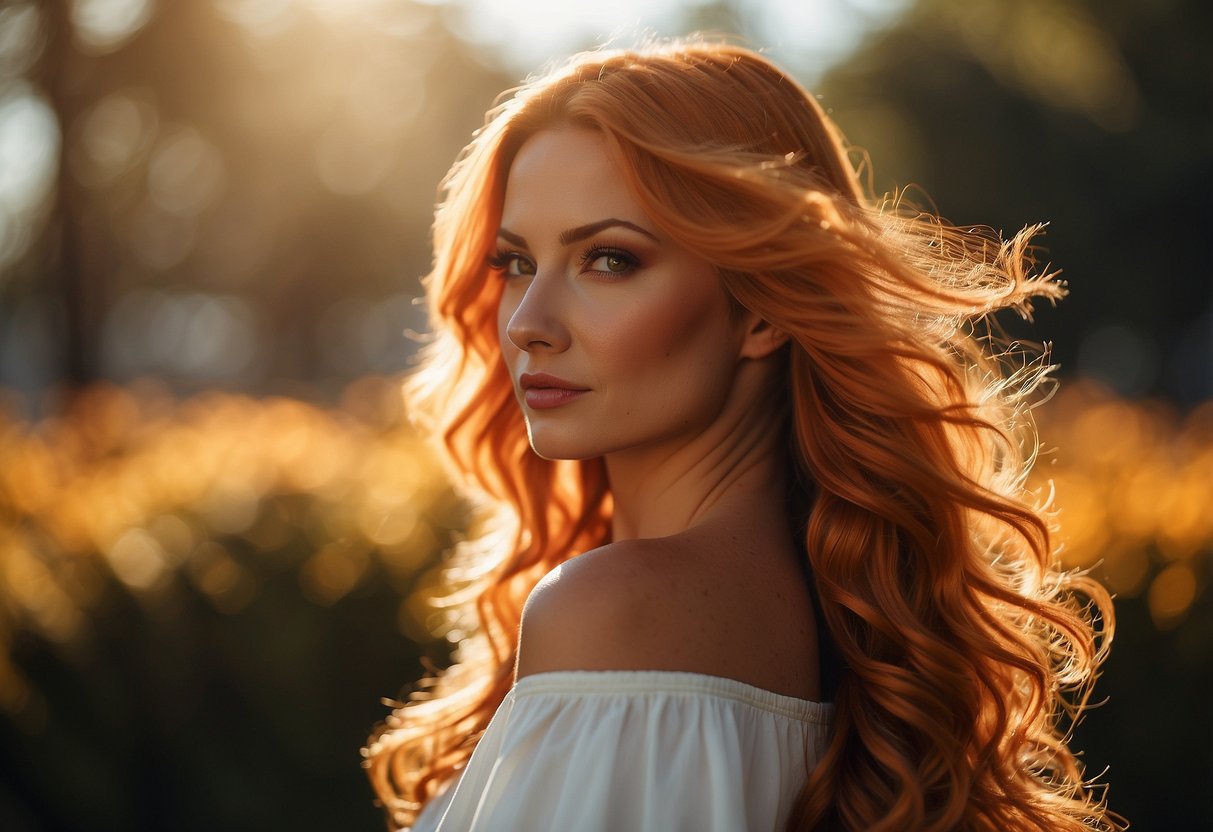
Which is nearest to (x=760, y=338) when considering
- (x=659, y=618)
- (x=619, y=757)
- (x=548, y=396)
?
(x=548, y=396)

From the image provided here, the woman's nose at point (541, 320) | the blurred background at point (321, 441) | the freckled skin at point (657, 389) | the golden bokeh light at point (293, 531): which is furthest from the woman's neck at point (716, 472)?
the golden bokeh light at point (293, 531)

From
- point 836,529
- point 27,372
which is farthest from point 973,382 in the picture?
point 27,372

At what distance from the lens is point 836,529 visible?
7.97ft

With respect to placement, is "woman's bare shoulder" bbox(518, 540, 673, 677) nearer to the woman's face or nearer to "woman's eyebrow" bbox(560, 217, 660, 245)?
the woman's face

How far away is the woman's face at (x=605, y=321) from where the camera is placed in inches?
96.0

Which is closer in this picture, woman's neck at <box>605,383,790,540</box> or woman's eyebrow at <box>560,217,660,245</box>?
woman's eyebrow at <box>560,217,660,245</box>

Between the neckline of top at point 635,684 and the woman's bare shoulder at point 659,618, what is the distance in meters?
0.02

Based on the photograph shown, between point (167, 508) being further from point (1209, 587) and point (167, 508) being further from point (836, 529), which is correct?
point (1209, 587)

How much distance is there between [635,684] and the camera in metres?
1.96

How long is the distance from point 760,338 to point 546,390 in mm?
519

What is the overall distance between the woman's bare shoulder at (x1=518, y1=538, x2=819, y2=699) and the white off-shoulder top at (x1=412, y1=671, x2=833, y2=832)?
4cm

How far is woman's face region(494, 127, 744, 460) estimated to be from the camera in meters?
2.44

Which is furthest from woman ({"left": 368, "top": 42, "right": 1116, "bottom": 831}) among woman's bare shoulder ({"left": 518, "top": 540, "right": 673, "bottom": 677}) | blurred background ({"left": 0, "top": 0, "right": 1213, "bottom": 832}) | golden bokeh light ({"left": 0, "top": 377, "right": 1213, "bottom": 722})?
golden bokeh light ({"left": 0, "top": 377, "right": 1213, "bottom": 722})

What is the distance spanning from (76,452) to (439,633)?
17.3 ft
